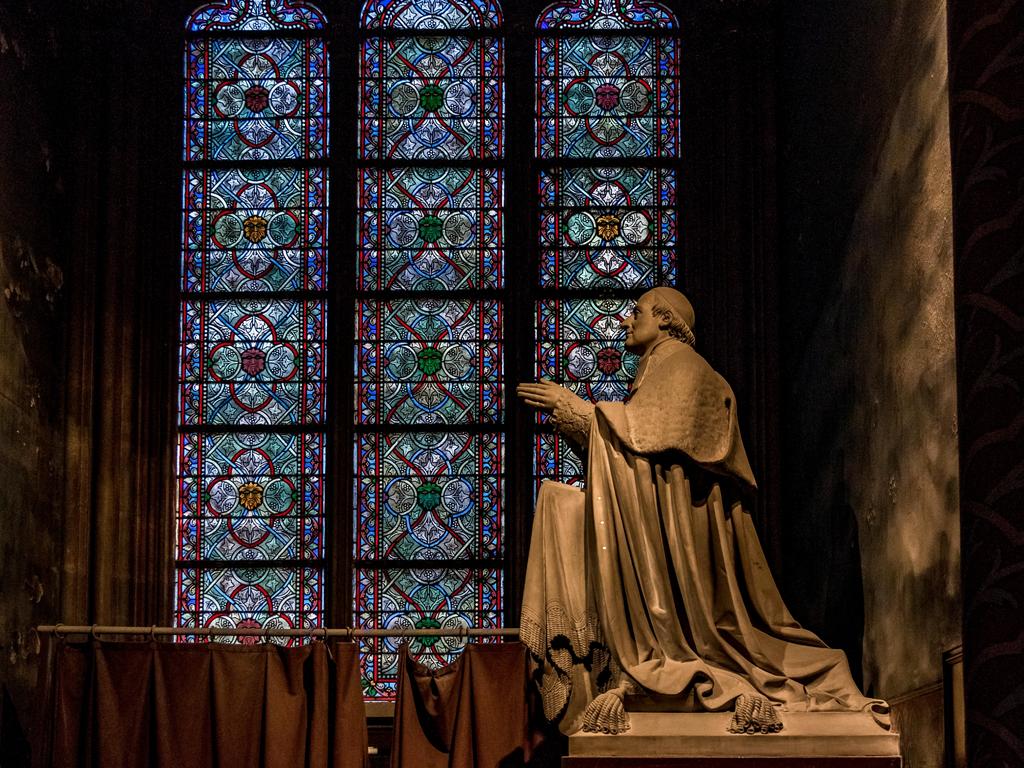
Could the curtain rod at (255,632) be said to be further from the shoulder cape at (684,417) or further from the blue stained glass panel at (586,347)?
the blue stained glass panel at (586,347)

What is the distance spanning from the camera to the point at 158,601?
9.01m

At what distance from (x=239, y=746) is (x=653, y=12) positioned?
435cm

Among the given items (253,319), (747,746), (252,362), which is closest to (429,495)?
(252,362)

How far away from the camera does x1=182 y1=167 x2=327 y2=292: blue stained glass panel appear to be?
31.5 ft

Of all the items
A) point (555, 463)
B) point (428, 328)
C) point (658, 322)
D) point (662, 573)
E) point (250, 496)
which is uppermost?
point (428, 328)

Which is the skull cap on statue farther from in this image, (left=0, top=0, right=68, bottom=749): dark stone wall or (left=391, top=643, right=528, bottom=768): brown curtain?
(left=0, top=0, right=68, bottom=749): dark stone wall

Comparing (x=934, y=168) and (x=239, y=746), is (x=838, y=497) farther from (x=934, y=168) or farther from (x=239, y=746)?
(x=239, y=746)

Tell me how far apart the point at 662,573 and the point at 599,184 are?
3.10m

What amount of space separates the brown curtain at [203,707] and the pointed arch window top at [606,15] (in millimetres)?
3707

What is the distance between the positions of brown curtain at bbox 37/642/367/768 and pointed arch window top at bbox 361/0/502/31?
11.8 feet

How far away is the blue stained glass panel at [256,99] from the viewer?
982 cm

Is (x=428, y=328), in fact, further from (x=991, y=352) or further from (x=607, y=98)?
(x=991, y=352)

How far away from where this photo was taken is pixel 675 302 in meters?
7.71

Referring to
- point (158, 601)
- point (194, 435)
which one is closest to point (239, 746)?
point (158, 601)
